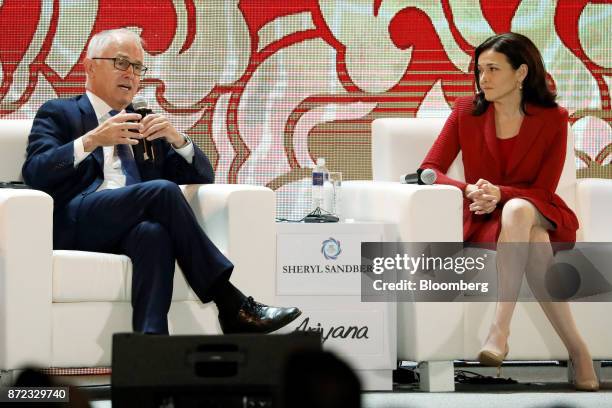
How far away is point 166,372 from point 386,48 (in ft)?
10.1

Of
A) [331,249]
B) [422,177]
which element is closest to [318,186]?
[331,249]

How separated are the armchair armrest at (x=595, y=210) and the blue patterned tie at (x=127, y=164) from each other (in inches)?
68.9

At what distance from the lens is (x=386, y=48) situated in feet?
15.9

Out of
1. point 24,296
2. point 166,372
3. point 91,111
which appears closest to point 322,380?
point 166,372

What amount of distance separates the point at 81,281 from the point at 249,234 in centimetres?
59

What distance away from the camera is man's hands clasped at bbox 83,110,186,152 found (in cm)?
362

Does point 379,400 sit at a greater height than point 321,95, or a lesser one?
lesser

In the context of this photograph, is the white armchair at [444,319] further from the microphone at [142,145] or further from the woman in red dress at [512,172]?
the microphone at [142,145]

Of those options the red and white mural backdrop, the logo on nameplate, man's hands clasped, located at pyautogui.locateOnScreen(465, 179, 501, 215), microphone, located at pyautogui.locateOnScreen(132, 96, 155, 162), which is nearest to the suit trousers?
microphone, located at pyautogui.locateOnScreen(132, 96, 155, 162)

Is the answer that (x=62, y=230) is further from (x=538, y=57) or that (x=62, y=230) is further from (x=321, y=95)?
(x=538, y=57)

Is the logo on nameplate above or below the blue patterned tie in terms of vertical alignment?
below

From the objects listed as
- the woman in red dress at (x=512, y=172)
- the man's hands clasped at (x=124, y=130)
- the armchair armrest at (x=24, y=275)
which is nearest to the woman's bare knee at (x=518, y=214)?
the woman in red dress at (x=512, y=172)

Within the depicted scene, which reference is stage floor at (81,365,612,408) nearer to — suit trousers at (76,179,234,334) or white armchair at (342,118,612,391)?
white armchair at (342,118,612,391)

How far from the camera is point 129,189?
11.7ft
